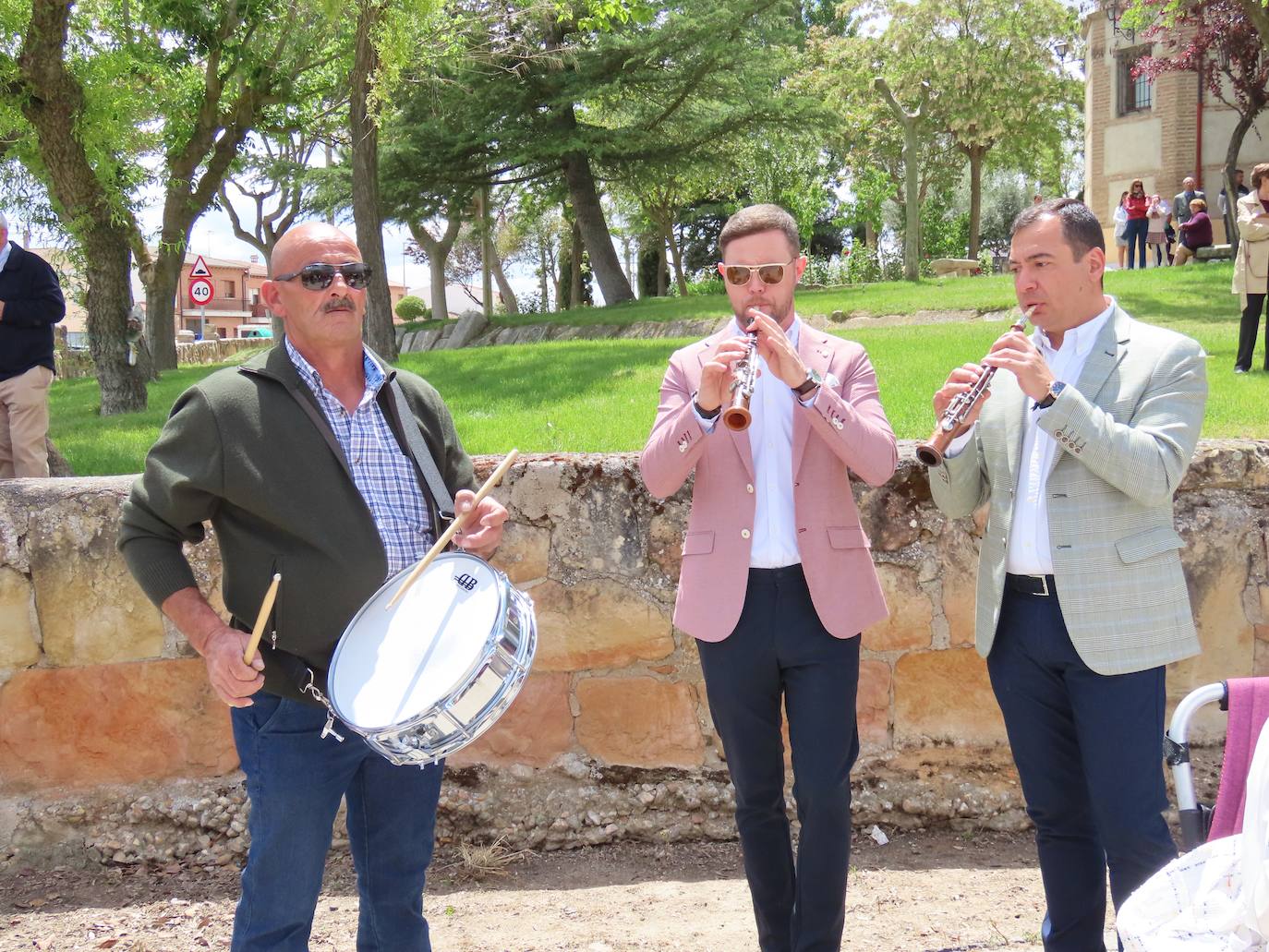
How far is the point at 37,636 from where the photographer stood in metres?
4.25

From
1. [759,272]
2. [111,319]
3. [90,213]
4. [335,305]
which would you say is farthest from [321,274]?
[111,319]

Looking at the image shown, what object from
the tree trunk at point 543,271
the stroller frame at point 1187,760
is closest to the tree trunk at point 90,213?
the stroller frame at point 1187,760

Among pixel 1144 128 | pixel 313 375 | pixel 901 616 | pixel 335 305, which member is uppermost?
pixel 1144 128

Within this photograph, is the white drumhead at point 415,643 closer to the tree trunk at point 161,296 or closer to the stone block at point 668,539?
the stone block at point 668,539

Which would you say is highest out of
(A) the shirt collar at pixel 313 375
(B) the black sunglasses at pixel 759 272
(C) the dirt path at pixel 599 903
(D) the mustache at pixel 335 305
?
(B) the black sunglasses at pixel 759 272

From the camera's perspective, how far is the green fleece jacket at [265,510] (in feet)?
8.71

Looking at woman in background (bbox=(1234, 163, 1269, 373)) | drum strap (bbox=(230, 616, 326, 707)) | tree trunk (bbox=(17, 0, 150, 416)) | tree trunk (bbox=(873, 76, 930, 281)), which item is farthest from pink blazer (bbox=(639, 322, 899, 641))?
tree trunk (bbox=(873, 76, 930, 281))

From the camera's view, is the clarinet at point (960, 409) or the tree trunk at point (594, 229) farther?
the tree trunk at point (594, 229)

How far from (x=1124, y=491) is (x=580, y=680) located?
7.41 ft

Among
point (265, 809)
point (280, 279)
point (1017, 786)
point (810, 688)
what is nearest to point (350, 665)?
point (265, 809)

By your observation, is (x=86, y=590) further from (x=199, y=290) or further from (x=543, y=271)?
(x=543, y=271)

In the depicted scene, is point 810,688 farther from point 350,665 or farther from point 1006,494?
point 350,665

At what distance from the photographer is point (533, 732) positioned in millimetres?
4418

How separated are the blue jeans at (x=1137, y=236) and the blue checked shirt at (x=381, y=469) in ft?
66.7
